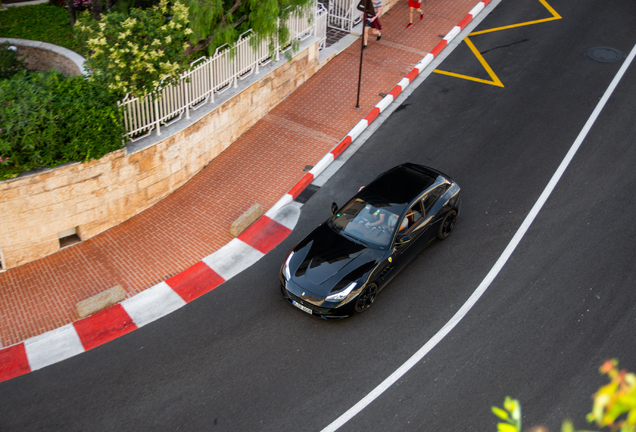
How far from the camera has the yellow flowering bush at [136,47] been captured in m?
9.85

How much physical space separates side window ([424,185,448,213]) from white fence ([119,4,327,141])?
5328mm

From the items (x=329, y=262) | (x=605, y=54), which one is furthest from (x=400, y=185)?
(x=605, y=54)

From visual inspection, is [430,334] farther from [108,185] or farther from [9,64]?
[9,64]

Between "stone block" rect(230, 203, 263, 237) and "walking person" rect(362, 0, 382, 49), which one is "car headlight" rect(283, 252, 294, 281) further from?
"walking person" rect(362, 0, 382, 49)

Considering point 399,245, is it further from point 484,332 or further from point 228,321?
point 228,321

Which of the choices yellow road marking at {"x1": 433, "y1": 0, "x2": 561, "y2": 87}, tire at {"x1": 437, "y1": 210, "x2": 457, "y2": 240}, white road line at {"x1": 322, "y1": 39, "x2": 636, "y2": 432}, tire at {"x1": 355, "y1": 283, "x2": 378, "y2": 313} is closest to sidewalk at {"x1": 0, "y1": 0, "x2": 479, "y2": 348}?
yellow road marking at {"x1": 433, "y1": 0, "x2": 561, "y2": 87}

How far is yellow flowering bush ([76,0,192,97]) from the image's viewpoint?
985 cm

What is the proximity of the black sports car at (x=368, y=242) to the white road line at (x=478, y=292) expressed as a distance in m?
1.15

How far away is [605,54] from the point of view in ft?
52.2

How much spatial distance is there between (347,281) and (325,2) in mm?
11922

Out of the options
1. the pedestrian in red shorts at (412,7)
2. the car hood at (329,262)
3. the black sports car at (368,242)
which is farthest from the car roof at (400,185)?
the pedestrian in red shorts at (412,7)

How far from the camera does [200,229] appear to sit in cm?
1103

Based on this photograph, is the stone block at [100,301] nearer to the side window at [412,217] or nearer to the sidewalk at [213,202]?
the sidewalk at [213,202]

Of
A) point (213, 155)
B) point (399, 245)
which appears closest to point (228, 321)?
point (399, 245)
